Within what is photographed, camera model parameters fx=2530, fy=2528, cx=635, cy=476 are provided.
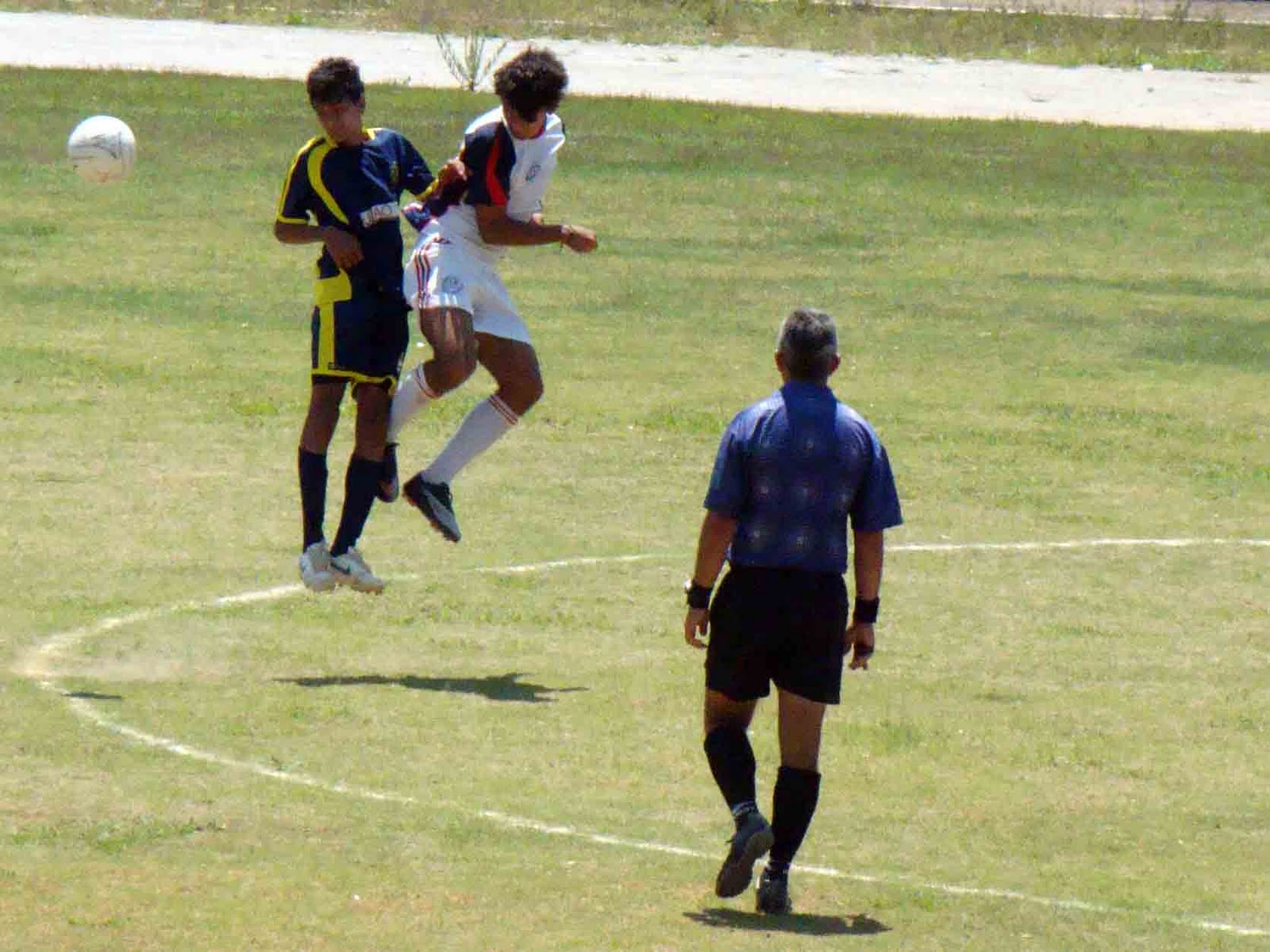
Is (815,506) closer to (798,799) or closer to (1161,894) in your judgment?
(798,799)

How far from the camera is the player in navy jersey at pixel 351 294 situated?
35.8ft

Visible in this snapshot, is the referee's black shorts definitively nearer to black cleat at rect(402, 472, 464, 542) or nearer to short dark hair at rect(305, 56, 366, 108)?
short dark hair at rect(305, 56, 366, 108)

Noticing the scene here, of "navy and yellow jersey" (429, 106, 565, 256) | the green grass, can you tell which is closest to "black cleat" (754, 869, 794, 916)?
"navy and yellow jersey" (429, 106, 565, 256)

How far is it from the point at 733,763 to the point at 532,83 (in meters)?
4.24

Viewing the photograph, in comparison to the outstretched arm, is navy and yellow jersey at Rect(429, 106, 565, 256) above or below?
above

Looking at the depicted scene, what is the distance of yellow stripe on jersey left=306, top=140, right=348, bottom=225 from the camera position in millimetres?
10977

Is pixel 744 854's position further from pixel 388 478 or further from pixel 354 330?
pixel 388 478

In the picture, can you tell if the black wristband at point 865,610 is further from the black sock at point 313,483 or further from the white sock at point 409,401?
the white sock at point 409,401

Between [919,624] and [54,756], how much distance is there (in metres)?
4.41

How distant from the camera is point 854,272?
24953 mm

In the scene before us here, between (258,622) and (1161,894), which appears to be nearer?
(1161,894)

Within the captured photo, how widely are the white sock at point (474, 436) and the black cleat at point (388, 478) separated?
0.50 ft

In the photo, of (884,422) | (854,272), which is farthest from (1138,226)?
(884,422)

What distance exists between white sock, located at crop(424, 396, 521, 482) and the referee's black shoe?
4457mm
